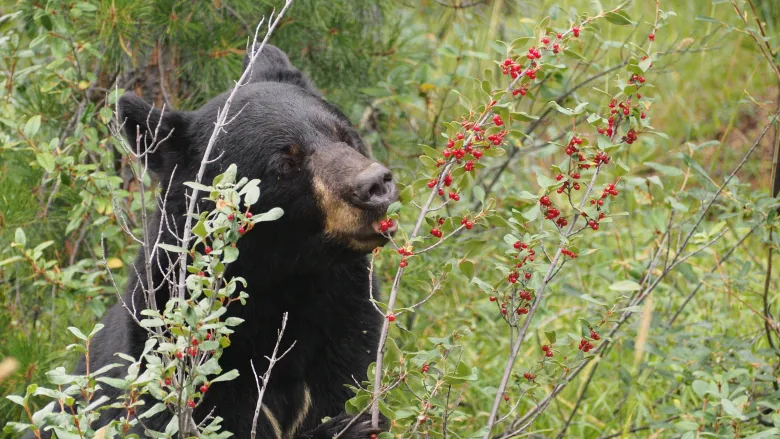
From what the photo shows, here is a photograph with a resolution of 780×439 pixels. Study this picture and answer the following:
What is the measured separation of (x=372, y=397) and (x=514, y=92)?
0.91m

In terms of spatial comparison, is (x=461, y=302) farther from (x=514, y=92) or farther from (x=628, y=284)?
(x=514, y=92)

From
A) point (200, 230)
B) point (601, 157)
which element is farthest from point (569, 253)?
point (200, 230)

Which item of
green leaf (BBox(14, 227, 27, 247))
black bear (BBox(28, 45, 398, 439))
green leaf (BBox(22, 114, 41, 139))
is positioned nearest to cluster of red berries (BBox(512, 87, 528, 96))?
black bear (BBox(28, 45, 398, 439))

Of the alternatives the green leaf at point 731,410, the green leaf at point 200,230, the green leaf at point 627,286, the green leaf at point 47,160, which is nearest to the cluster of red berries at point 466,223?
the green leaf at point 200,230

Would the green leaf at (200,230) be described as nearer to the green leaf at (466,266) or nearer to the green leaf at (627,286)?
the green leaf at (466,266)

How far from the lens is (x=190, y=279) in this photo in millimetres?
2229

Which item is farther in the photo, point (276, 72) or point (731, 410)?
point (276, 72)

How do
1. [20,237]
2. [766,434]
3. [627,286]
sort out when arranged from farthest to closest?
[20,237], [627,286], [766,434]

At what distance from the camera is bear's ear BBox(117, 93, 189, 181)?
335 centimetres

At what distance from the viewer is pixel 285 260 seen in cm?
333

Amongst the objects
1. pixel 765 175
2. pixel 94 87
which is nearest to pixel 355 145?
pixel 94 87

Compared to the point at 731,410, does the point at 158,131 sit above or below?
above

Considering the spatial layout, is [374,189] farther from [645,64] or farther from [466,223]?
[645,64]

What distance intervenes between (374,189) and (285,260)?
53 cm
